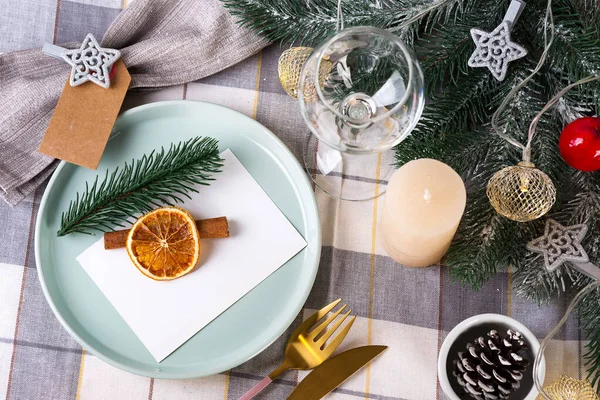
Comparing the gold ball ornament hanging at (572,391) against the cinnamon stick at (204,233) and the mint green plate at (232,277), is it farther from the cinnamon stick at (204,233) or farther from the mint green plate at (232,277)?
the cinnamon stick at (204,233)

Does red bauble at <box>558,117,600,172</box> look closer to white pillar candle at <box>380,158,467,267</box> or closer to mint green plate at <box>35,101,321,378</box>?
white pillar candle at <box>380,158,467,267</box>

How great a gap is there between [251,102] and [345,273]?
28 centimetres

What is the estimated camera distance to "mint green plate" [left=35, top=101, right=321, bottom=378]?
0.76 meters

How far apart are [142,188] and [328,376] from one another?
0.34 meters

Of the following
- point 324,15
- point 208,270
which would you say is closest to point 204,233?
point 208,270

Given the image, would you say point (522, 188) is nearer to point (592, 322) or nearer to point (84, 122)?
point (592, 322)

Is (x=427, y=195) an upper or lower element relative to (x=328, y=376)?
upper

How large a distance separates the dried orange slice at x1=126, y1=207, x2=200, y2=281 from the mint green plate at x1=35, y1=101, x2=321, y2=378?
80mm

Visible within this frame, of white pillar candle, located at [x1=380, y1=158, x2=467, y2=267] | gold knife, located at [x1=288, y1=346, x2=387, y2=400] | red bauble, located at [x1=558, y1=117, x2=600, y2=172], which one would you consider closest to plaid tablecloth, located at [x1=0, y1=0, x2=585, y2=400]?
gold knife, located at [x1=288, y1=346, x2=387, y2=400]

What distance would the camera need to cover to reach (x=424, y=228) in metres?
0.66

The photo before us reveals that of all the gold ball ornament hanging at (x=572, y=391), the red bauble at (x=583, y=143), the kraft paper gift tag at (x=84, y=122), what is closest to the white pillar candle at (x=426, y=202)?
the red bauble at (x=583, y=143)

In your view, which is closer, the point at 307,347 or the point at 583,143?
the point at 583,143

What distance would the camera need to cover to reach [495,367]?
71 centimetres

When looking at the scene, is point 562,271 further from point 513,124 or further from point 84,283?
point 84,283
